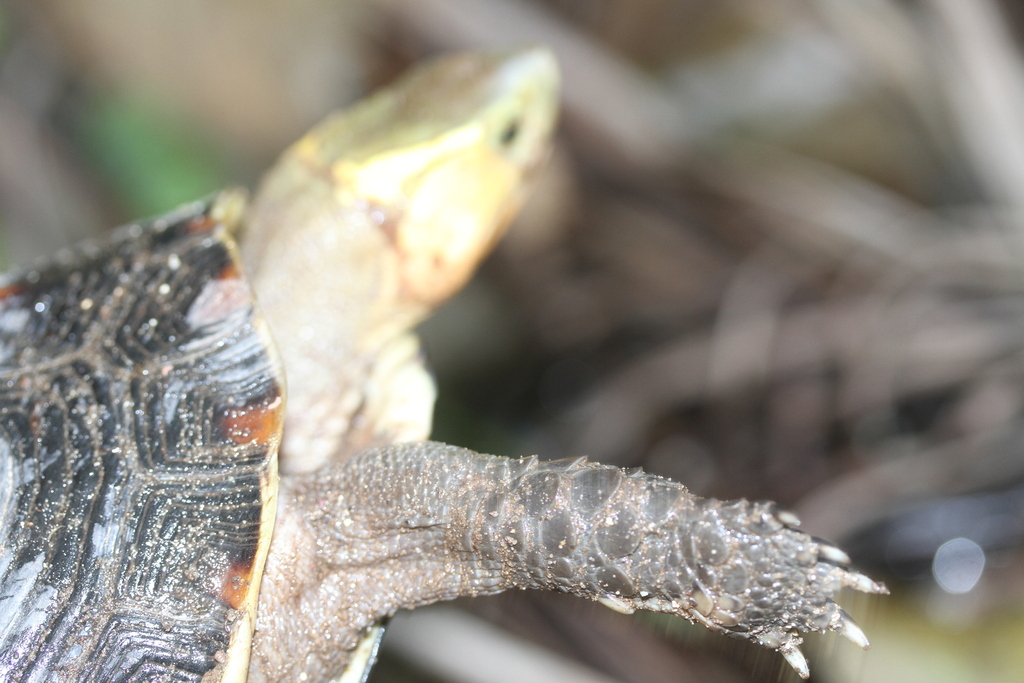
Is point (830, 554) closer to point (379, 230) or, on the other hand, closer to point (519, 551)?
point (519, 551)

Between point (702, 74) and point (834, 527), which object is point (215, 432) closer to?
point (834, 527)

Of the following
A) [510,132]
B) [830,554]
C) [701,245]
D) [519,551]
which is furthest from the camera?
[701,245]

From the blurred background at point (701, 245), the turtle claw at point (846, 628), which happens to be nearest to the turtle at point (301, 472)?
the turtle claw at point (846, 628)

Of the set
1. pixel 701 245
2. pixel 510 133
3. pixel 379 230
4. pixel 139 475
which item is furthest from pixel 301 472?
pixel 701 245

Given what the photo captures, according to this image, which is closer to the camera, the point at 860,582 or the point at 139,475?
the point at 860,582

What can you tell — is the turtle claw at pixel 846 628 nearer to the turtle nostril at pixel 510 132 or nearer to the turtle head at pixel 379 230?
the turtle head at pixel 379 230

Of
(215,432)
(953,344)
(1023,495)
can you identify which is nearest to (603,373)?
(953,344)
